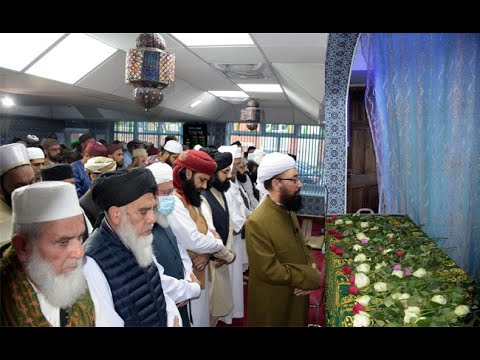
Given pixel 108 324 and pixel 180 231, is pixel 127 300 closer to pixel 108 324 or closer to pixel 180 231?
pixel 108 324

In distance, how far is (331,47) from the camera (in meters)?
3.79

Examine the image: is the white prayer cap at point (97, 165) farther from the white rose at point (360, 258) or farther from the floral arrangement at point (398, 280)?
the white rose at point (360, 258)

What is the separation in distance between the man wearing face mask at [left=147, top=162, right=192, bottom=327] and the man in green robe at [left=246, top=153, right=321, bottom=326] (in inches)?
16.3

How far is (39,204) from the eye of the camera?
114cm

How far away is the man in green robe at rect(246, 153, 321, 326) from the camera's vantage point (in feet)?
7.23

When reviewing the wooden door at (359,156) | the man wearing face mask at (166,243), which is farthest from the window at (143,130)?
the man wearing face mask at (166,243)

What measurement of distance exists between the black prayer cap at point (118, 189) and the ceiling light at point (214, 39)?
2.87 meters

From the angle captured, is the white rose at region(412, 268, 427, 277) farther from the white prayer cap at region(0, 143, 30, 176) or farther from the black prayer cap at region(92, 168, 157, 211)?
the white prayer cap at region(0, 143, 30, 176)

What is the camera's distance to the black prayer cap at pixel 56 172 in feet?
8.06

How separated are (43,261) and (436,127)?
7.48ft

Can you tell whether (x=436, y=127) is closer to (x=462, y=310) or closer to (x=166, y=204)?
(x=462, y=310)

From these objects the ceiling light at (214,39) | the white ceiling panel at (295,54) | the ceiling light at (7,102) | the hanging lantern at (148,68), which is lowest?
the hanging lantern at (148,68)
